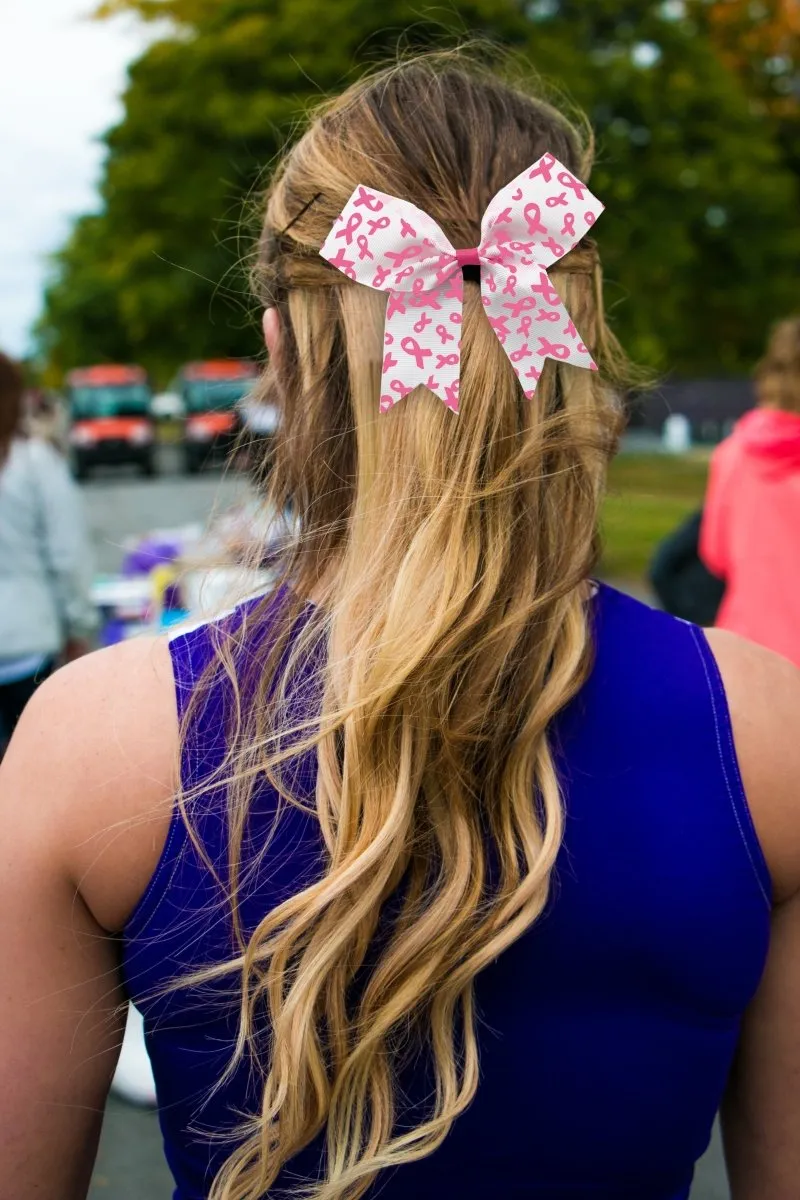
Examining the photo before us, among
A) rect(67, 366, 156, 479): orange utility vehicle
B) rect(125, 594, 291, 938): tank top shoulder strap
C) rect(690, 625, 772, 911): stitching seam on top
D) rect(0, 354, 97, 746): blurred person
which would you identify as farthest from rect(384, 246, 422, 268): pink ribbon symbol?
rect(67, 366, 156, 479): orange utility vehicle

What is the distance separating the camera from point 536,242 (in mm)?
1148

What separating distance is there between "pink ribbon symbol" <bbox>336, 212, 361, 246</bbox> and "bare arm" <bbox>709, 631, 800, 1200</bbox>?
0.52m

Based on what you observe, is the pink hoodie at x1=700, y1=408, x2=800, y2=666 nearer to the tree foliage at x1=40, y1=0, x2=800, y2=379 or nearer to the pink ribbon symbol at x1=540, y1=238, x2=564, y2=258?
the pink ribbon symbol at x1=540, y1=238, x2=564, y2=258

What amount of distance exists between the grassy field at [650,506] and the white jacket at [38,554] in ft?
9.29

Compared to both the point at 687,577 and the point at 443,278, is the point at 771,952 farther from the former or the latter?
the point at 687,577

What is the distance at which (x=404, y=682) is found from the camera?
1.10 m

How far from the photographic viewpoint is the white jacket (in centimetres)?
368

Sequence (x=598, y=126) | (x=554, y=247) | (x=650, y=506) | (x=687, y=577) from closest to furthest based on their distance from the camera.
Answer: (x=554, y=247) < (x=687, y=577) < (x=650, y=506) < (x=598, y=126)

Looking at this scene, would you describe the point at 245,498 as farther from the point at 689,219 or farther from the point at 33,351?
the point at 33,351

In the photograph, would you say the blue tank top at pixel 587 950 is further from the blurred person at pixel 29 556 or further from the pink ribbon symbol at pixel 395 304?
the blurred person at pixel 29 556

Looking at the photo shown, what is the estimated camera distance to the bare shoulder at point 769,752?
110cm

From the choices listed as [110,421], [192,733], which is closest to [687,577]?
[192,733]

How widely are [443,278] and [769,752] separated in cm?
54

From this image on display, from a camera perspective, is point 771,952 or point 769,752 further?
point 771,952
